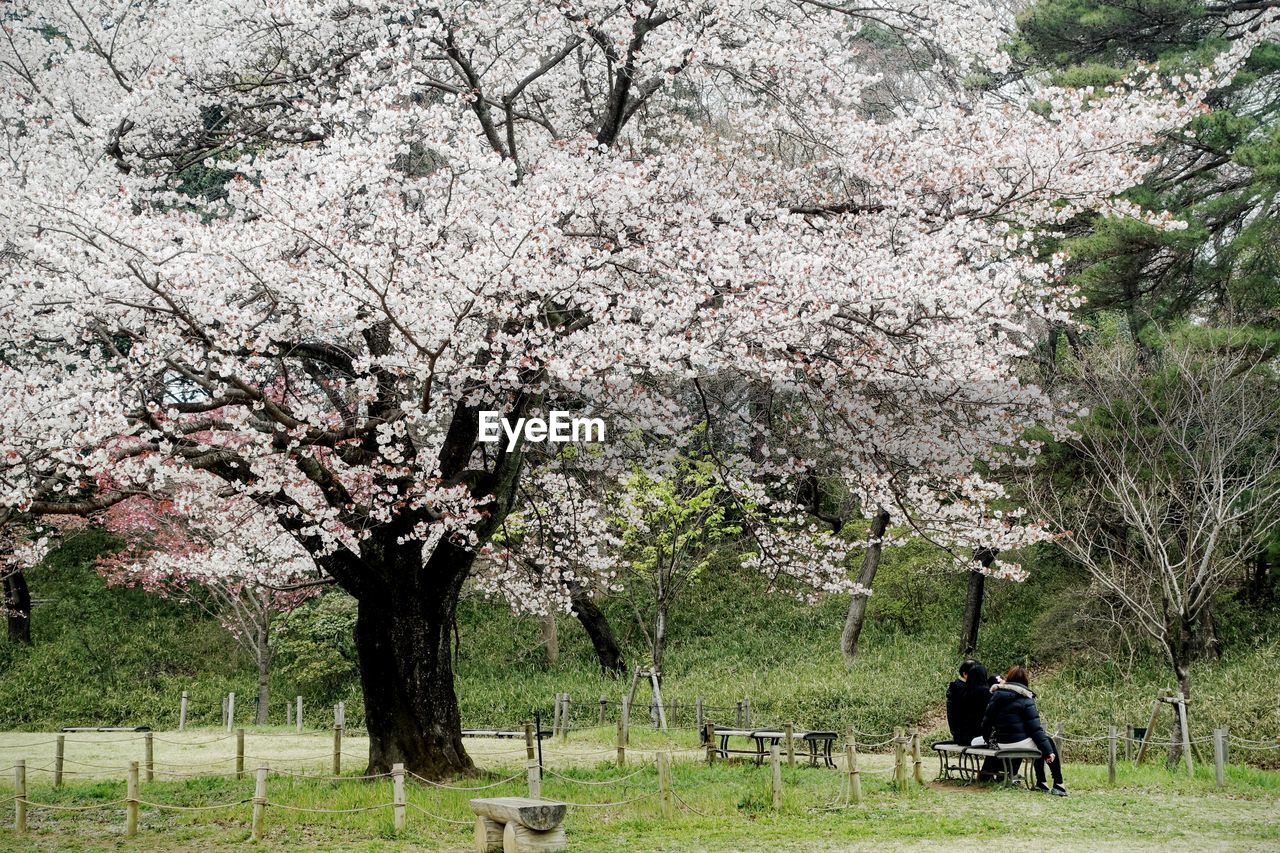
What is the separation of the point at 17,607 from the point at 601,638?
13.4 metres

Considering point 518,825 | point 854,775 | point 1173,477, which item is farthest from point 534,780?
point 1173,477

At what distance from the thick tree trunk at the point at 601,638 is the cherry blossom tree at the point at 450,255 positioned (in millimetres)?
10420

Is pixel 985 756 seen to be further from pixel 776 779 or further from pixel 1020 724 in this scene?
pixel 776 779

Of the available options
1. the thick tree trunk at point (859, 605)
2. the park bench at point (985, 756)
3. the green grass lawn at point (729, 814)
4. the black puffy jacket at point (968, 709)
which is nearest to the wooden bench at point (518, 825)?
the green grass lawn at point (729, 814)

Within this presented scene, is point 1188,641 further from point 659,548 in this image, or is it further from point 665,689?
point 665,689

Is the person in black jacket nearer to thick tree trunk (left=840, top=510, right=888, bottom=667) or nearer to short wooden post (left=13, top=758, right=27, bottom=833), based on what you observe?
short wooden post (left=13, top=758, right=27, bottom=833)

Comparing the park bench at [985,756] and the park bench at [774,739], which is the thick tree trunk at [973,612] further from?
the park bench at [985,756]

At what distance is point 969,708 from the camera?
1107cm

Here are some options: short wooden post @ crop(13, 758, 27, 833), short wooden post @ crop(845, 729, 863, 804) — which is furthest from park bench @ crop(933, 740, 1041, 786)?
short wooden post @ crop(13, 758, 27, 833)

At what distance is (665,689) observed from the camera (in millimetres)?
21250

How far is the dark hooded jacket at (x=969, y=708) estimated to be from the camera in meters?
11.1

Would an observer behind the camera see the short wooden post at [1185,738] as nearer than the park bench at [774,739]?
Yes

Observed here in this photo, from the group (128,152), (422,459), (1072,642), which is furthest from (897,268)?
(1072,642)

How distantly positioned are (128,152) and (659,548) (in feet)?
33.0
